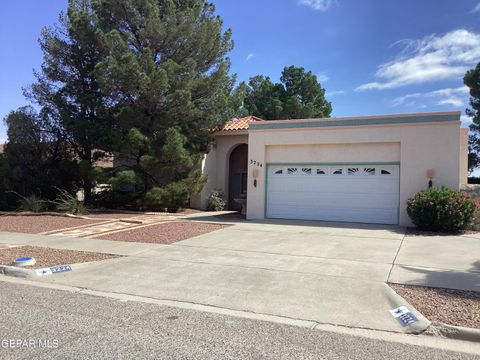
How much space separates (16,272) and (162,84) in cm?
1195

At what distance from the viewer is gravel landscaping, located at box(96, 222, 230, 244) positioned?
12.5 metres

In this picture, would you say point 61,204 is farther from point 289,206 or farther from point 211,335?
point 211,335

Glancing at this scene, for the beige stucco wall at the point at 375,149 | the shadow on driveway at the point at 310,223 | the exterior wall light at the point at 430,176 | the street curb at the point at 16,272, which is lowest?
the street curb at the point at 16,272

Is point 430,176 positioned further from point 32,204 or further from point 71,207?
point 32,204

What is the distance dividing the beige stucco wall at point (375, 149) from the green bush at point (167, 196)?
384 centimetres

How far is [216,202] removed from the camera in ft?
72.5

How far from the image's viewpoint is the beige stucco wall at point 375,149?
14.7 m

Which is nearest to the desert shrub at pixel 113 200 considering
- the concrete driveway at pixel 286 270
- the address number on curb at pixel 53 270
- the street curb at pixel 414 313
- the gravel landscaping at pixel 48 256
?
the concrete driveway at pixel 286 270

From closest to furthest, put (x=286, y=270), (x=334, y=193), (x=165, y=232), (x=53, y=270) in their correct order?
(x=286, y=270) → (x=53, y=270) → (x=165, y=232) → (x=334, y=193)

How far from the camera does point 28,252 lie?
10672 mm

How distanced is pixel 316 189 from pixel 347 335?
11.7 m

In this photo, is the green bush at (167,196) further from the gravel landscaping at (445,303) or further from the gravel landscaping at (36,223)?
the gravel landscaping at (445,303)

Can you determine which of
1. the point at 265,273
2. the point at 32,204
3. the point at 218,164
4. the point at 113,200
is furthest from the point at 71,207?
the point at 265,273

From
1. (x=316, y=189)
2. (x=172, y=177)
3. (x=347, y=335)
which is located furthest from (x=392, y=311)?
(x=172, y=177)
